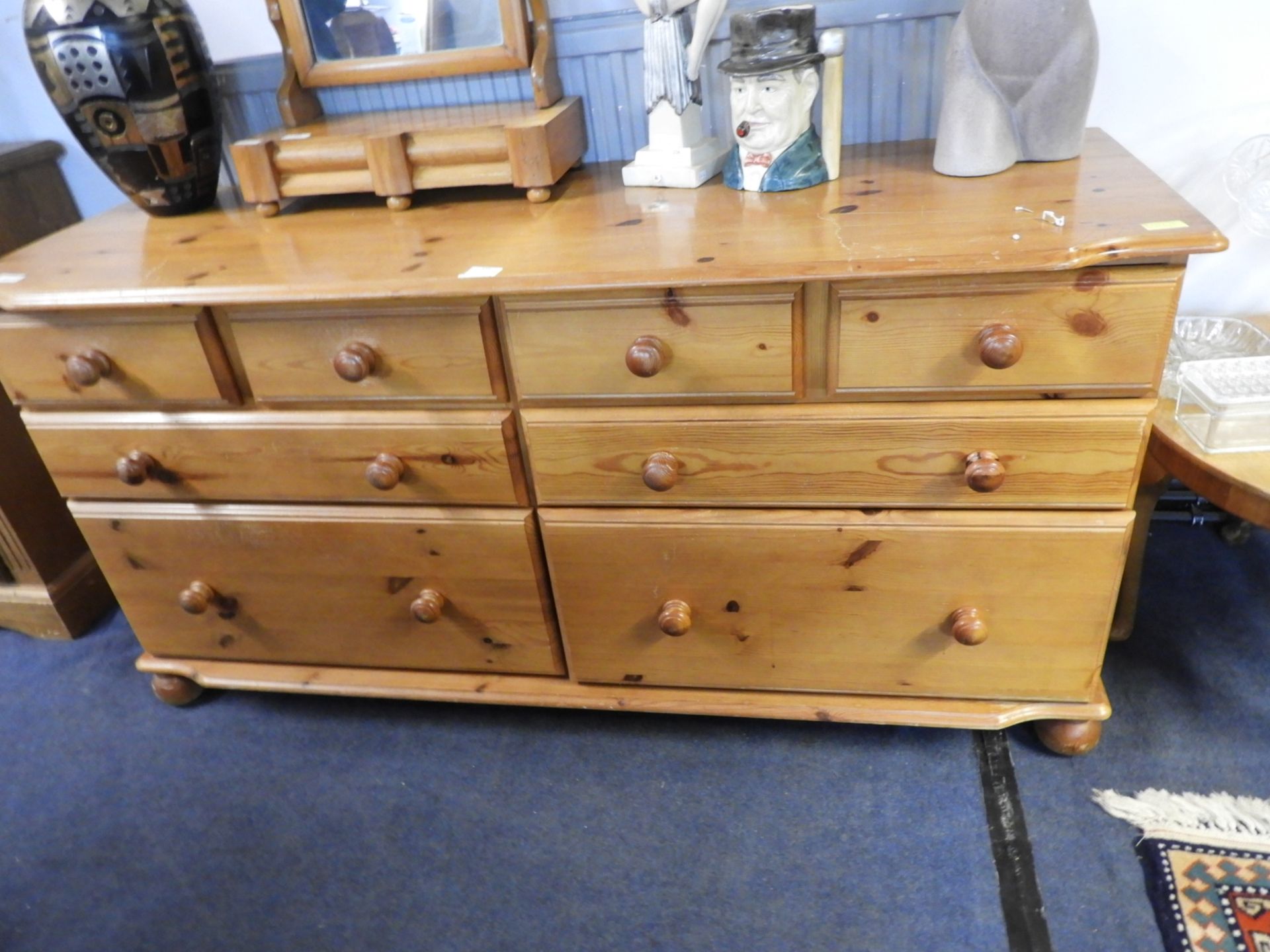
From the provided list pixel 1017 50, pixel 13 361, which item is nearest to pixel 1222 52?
pixel 1017 50

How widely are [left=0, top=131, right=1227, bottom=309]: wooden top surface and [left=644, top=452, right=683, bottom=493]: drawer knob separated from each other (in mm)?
222

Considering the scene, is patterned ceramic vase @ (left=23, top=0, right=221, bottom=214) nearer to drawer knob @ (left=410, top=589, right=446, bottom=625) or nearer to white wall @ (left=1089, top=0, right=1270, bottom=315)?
drawer knob @ (left=410, top=589, right=446, bottom=625)

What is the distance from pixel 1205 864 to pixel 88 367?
1522 mm

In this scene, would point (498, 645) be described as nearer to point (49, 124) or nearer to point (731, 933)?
point (731, 933)

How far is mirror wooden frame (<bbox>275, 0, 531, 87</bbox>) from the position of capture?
1330mm


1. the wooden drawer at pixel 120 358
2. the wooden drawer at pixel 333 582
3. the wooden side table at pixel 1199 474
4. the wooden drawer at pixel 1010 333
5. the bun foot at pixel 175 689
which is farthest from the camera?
the bun foot at pixel 175 689

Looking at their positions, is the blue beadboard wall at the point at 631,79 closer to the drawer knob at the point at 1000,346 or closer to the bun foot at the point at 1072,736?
the drawer knob at the point at 1000,346

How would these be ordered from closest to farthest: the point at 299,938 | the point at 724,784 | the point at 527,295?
the point at 527,295 < the point at 299,938 < the point at 724,784

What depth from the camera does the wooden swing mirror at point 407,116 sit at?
123 centimetres

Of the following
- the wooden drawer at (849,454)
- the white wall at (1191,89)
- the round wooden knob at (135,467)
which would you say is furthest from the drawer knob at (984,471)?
the round wooden knob at (135,467)

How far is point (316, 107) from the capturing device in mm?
1465

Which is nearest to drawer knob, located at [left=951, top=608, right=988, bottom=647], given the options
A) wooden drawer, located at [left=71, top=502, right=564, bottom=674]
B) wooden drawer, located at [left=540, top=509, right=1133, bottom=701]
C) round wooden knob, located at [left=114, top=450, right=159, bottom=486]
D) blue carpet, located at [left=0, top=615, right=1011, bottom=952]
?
wooden drawer, located at [left=540, top=509, right=1133, bottom=701]

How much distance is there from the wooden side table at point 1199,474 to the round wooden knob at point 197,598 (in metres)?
1.33

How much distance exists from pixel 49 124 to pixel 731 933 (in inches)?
67.9
